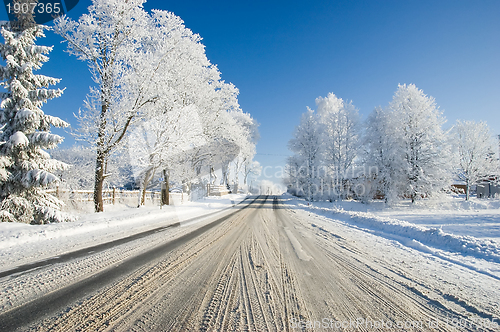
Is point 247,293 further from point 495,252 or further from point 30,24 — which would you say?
point 30,24

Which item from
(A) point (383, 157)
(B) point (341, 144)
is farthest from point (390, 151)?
(B) point (341, 144)

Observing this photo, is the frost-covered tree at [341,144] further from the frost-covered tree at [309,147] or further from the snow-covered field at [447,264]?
the snow-covered field at [447,264]

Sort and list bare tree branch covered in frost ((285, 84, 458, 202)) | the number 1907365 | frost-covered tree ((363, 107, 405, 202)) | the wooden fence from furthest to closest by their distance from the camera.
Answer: frost-covered tree ((363, 107, 405, 202)), bare tree branch covered in frost ((285, 84, 458, 202)), the wooden fence, the number 1907365

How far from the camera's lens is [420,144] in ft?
59.6

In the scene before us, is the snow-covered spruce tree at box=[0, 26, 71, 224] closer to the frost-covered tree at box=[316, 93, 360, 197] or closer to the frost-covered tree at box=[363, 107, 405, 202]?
the frost-covered tree at box=[363, 107, 405, 202]

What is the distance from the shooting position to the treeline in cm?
1773

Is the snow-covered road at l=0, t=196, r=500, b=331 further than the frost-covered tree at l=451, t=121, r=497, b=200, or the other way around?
the frost-covered tree at l=451, t=121, r=497, b=200

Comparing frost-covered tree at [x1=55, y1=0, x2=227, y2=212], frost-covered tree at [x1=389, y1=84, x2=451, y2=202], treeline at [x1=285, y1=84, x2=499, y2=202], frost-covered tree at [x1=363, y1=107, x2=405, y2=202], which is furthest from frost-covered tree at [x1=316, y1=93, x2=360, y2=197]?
frost-covered tree at [x1=55, y1=0, x2=227, y2=212]

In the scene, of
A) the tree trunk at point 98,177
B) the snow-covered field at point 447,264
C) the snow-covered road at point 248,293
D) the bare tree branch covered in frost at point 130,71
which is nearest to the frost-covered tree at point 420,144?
the snow-covered field at point 447,264

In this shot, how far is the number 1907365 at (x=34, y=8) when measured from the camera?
8.74 meters

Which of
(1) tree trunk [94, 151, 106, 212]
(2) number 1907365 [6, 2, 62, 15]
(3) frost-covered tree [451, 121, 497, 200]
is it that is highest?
(2) number 1907365 [6, 2, 62, 15]

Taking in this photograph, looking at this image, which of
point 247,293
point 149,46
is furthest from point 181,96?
point 247,293

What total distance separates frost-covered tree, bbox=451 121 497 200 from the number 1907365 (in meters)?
37.3

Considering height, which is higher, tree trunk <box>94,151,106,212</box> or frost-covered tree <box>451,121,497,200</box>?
frost-covered tree <box>451,121,497,200</box>
